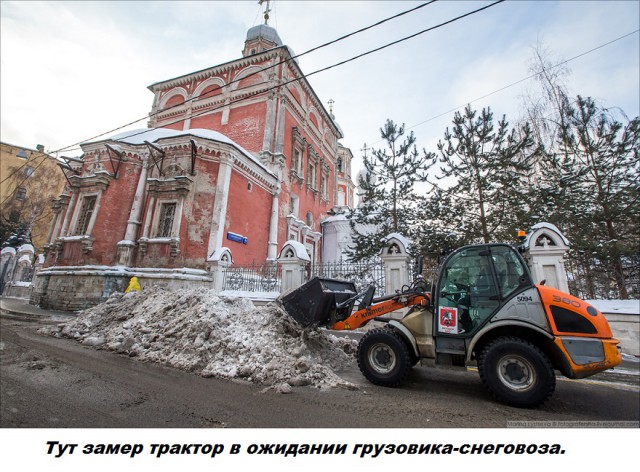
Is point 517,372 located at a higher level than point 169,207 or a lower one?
lower

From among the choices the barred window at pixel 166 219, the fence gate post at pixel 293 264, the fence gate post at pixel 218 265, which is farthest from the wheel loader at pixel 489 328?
the barred window at pixel 166 219

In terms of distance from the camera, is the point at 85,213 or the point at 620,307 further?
the point at 85,213

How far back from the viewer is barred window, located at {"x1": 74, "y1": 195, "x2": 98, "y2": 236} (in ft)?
50.2

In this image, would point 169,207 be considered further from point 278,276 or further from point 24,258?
point 24,258

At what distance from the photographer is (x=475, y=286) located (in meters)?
4.09

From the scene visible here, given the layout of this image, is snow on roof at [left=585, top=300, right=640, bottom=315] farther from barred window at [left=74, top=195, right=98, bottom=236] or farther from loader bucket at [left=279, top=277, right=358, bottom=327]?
barred window at [left=74, top=195, right=98, bottom=236]

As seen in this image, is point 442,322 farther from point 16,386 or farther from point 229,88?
point 229,88

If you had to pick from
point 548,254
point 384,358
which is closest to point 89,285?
point 384,358

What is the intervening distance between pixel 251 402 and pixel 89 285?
14.4 m

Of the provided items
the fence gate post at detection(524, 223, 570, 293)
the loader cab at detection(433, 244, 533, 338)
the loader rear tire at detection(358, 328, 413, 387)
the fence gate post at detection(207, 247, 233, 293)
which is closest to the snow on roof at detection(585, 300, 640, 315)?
the fence gate post at detection(524, 223, 570, 293)

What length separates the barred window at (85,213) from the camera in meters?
15.3

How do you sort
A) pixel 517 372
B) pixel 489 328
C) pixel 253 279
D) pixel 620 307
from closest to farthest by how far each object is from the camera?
pixel 517 372, pixel 489 328, pixel 620 307, pixel 253 279

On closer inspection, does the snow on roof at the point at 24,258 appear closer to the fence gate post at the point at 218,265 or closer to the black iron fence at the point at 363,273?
the fence gate post at the point at 218,265

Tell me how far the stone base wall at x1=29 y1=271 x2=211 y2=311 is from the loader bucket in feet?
28.3
